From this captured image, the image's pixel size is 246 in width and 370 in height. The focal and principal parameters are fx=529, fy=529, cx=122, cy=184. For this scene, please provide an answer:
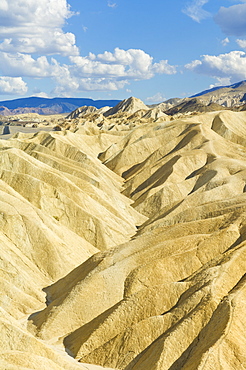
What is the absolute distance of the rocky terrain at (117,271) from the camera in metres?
26.6

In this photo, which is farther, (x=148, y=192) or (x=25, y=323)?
(x=148, y=192)

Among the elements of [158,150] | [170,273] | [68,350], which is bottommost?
[68,350]

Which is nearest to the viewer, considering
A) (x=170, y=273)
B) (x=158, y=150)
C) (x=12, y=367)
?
(x=12, y=367)

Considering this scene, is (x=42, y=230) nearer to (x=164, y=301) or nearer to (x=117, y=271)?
(x=117, y=271)

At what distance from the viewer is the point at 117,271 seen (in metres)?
36.2

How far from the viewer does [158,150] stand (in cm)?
9244

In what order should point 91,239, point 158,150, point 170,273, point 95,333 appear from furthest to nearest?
point 158,150 < point 91,239 < point 170,273 < point 95,333

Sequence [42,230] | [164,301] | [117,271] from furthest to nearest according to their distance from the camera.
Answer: [42,230]
[117,271]
[164,301]

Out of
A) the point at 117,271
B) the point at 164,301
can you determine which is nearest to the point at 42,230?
the point at 117,271

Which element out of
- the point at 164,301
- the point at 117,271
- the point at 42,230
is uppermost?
the point at 42,230

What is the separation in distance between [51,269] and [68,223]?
9.88 metres

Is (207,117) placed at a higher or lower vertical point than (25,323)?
higher

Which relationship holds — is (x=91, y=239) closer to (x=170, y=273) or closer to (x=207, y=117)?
(x=170, y=273)

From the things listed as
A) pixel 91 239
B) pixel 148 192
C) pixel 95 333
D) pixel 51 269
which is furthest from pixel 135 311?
pixel 148 192
